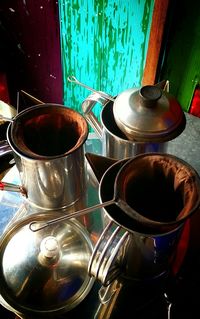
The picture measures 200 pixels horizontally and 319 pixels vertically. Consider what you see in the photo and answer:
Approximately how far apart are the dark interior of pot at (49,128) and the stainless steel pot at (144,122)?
0.15 m

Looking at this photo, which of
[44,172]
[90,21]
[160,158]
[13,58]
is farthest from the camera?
[13,58]

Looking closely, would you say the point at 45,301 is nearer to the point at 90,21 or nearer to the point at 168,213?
the point at 168,213

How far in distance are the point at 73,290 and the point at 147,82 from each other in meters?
1.68

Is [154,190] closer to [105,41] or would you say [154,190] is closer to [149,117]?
[149,117]

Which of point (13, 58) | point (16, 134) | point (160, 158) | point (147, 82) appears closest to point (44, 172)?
point (16, 134)

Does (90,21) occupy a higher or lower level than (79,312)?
higher

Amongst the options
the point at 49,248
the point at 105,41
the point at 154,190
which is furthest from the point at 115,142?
the point at 105,41

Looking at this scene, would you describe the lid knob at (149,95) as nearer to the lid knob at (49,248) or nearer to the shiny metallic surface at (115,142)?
the shiny metallic surface at (115,142)

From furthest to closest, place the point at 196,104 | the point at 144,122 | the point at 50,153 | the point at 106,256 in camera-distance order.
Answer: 1. the point at 196,104
2. the point at 50,153
3. the point at 144,122
4. the point at 106,256

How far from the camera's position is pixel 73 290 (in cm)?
127

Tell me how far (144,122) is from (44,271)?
72 centimetres

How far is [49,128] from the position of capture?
1.54 m

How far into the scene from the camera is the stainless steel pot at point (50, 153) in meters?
1.30

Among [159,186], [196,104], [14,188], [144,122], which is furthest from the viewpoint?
[196,104]
